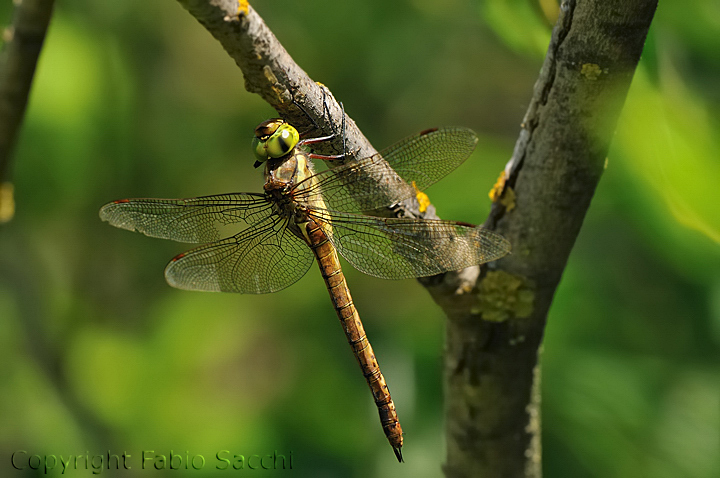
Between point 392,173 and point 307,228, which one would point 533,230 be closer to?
point 392,173

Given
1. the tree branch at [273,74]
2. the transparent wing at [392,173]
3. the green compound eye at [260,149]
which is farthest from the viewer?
the green compound eye at [260,149]

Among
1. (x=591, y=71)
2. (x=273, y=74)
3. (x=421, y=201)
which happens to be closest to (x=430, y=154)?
(x=421, y=201)

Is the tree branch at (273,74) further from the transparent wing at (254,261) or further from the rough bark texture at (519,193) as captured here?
the transparent wing at (254,261)

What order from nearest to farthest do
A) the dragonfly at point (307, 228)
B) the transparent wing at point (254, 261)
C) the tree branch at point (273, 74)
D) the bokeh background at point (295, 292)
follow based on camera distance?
the tree branch at point (273, 74) → the dragonfly at point (307, 228) → the transparent wing at point (254, 261) → the bokeh background at point (295, 292)

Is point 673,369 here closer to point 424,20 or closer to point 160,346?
point 424,20

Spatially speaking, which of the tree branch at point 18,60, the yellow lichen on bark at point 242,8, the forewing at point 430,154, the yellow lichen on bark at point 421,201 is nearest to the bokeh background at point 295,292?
the forewing at point 430,154

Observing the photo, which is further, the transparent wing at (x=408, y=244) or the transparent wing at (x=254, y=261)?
the transparent wing at (x=254, y=261)
